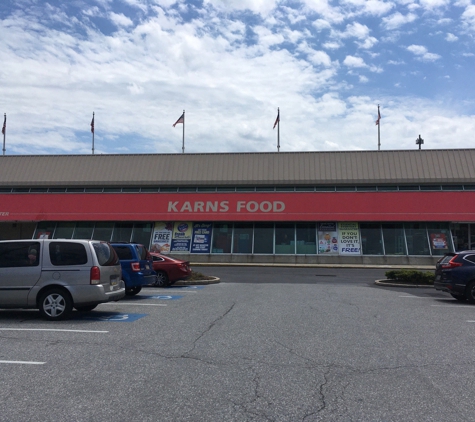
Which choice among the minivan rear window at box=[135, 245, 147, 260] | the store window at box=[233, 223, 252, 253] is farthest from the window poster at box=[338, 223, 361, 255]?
the minivan rear window at box=[135, 245, 147, 260]

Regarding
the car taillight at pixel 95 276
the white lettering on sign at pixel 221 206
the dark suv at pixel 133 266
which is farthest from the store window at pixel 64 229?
the car taillight at pixel 95 276

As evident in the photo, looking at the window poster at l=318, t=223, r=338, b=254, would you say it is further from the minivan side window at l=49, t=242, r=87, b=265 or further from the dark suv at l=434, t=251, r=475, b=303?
the minivan side window at l=49, t=242, r=87, b=265

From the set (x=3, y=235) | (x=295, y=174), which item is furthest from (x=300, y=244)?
(x=3, y=235)

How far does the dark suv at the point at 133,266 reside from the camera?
15.2 metres

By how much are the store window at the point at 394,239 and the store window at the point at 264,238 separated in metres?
7.16

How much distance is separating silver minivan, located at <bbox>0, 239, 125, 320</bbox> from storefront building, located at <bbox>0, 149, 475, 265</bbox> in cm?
2287

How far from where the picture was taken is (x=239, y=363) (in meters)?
7.47

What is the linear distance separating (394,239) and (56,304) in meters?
26.2

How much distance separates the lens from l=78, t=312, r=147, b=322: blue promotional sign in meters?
11.4

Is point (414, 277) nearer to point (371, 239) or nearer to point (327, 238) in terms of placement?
point (371, 239)

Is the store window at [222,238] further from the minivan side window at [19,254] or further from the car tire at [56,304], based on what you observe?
the car tire at [56,304]

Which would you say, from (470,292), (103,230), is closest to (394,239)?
(470,292)

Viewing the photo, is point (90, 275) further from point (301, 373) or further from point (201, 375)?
point (301, 373)

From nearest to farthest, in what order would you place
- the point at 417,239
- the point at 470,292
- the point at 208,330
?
the point at 208,330 < the point at 470,292 < the point at 417,239
